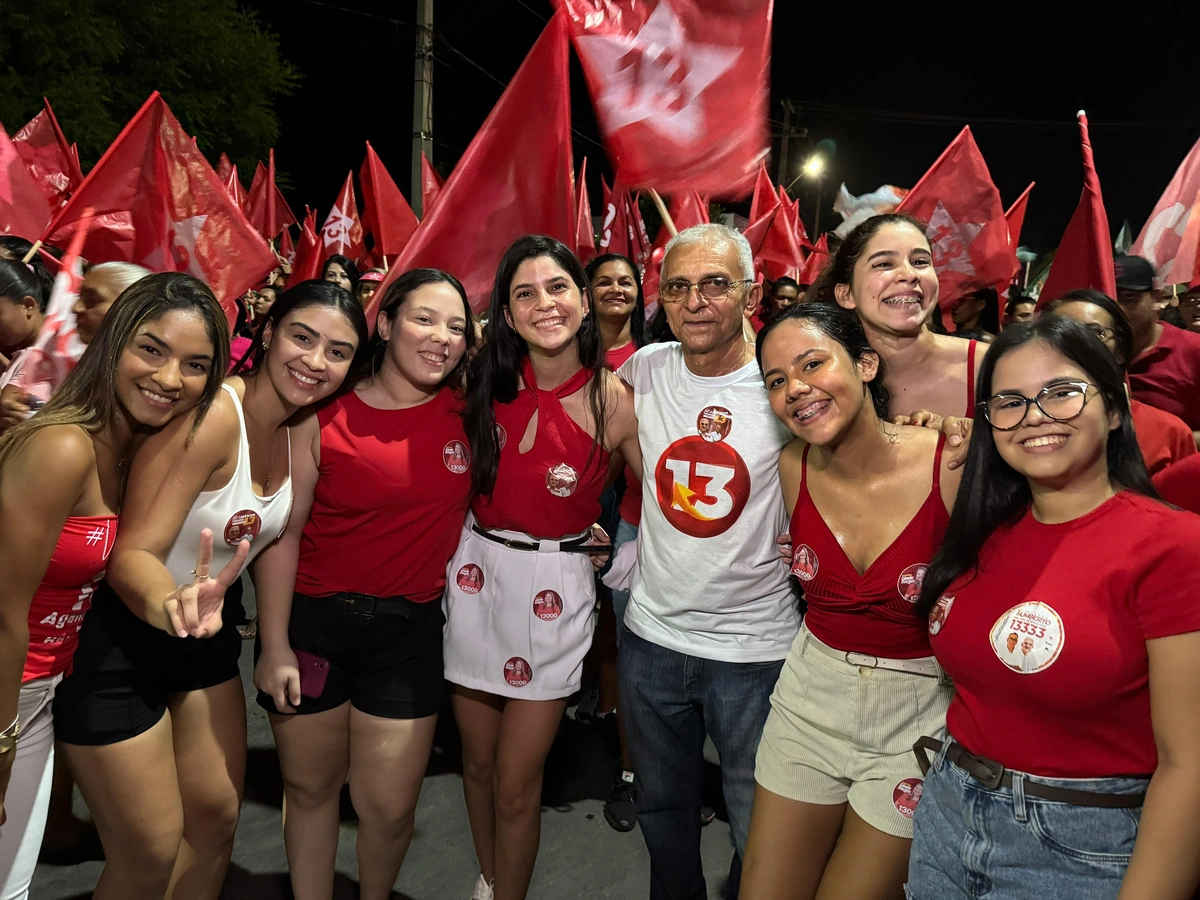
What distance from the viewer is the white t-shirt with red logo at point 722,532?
8.55 feet

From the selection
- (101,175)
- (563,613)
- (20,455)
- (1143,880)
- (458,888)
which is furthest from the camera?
(101,175)

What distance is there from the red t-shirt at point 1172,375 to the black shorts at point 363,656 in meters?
3.28

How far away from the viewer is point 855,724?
2.21 m

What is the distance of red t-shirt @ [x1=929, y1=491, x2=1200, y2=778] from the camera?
5.16 ft

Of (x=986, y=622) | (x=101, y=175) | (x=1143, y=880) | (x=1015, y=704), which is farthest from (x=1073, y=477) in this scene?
(x=101, y=175)

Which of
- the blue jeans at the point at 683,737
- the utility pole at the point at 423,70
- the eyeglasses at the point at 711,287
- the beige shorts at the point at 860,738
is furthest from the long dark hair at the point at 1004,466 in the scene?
the utility pole at the point at 423,70

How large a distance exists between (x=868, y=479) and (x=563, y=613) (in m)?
1.13

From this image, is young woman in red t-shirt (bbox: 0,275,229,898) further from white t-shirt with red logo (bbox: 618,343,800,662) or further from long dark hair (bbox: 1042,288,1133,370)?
long dark hair (bbox: 1042,288,1133,370)

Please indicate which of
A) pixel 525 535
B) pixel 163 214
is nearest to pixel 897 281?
pixel 525 535

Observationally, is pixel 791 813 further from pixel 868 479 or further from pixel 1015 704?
pixel 868 479

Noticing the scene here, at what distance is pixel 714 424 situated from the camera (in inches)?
105

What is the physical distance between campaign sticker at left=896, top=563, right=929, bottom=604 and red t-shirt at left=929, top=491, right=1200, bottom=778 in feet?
0.99

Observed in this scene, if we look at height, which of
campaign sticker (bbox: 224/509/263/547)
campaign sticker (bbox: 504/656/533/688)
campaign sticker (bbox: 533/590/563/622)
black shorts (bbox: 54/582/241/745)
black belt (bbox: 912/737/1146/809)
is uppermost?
black belt (bbox: 912/737/1146/809)

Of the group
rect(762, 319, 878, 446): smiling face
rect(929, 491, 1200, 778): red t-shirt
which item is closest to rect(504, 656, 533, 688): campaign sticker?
rect(762, 319, 878, 446): smiling face
